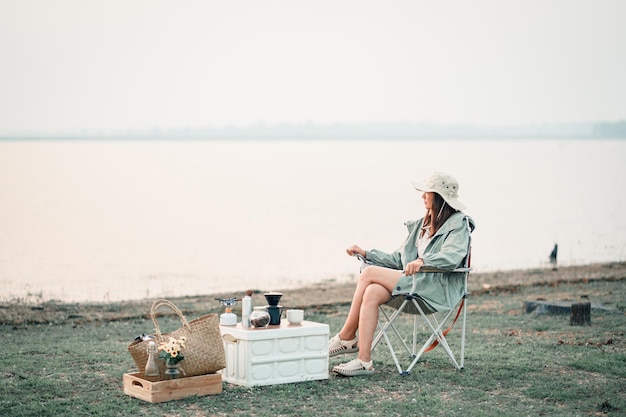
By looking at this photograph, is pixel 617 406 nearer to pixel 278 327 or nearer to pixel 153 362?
pixel 278 327

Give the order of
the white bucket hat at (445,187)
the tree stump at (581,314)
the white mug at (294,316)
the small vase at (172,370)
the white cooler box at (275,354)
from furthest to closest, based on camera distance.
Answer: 1. the tree stump at (581,314)
2. the white bucket hat at (445,187)
3. the white mug at (294,316)
4. the white cooler box at (275,354)
5. the small vase at (172,370)

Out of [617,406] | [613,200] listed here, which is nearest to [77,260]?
[617,406]

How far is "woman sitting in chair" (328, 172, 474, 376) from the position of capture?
5.34 meters

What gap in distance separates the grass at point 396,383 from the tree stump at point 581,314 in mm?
86

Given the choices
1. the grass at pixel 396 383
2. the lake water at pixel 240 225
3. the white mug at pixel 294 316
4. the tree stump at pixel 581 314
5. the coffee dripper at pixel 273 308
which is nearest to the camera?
the grass at pixel 396 383

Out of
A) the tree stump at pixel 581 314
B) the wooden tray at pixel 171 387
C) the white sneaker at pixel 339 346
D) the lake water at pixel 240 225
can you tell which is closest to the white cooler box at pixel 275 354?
the wooden tray at pixel 171 387

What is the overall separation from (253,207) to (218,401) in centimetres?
2616

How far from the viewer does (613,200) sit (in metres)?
33.4

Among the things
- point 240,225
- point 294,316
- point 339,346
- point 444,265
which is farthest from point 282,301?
point 240,225

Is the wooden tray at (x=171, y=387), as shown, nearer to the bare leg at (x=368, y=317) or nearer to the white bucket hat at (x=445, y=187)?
the bare leg at (x=368, y=317)

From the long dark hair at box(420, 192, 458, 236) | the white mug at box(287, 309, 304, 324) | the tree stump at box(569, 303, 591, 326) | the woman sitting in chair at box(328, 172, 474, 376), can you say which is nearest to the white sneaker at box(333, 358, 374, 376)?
the woman sitting in chair at box(328, 172, 474, 376)

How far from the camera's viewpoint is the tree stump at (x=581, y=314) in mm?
7109

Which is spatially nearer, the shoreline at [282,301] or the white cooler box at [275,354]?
the white cooler box at [275,354]

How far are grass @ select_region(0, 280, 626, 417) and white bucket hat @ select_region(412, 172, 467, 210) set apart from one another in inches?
39.1
